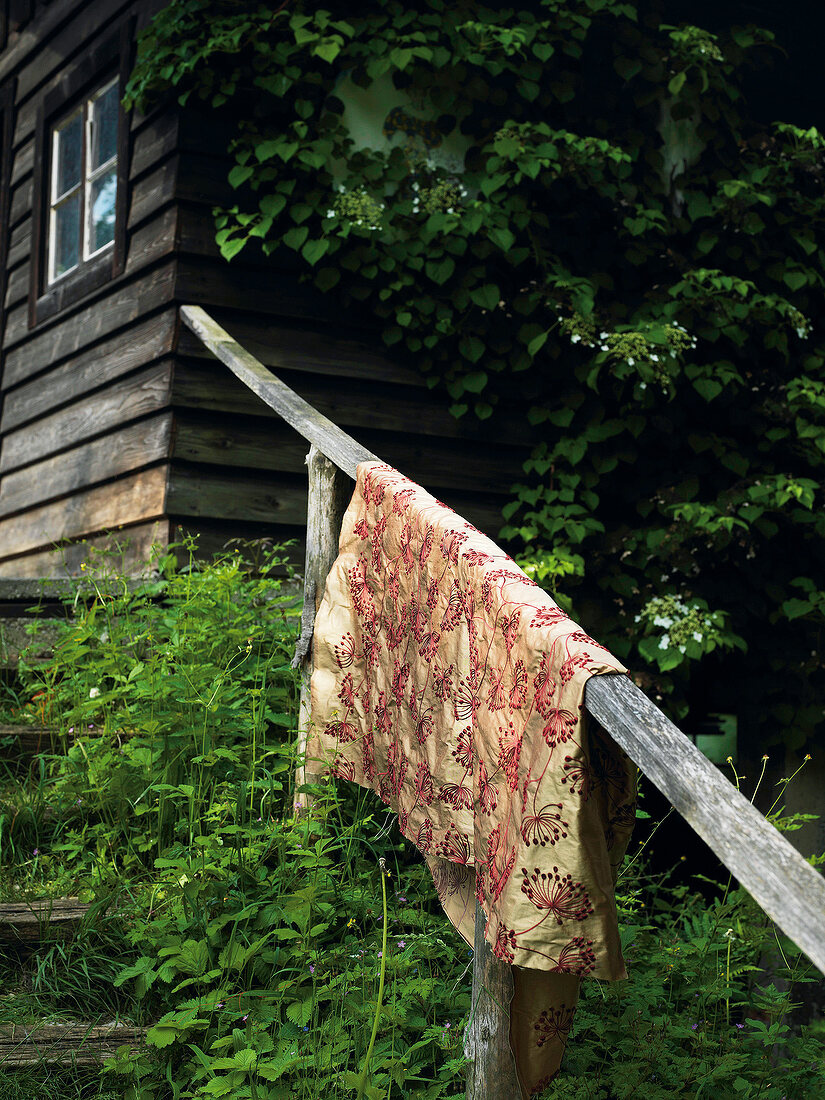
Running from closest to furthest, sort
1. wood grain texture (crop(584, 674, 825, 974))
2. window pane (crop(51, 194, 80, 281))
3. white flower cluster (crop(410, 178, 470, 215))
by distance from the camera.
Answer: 1. wood grain texture (crop(584, 674, 825, 974))
2. white flower cluster (crop(410, 178, 470, 215))
3. window pane (crop(51, 194, 80, 281))

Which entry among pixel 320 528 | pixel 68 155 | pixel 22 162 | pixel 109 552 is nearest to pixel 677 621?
pixel 320 528

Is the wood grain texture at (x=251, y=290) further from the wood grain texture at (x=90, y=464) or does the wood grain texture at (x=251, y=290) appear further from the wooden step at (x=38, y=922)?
the wooden step at (x=38, y=922)

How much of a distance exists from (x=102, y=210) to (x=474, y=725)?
413 centimetres

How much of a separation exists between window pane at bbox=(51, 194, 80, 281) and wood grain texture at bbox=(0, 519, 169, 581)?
4.96ft

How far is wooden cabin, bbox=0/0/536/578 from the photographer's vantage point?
413 centimetres

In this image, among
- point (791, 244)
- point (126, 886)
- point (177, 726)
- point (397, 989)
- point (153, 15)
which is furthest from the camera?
point (791, 244)

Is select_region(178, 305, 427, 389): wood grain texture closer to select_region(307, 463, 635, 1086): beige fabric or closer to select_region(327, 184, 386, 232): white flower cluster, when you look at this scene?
select_region(327, 184, 386, 232): white flower cluster

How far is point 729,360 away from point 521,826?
146 inches

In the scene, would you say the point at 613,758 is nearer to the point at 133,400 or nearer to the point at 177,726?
the point at 177,726

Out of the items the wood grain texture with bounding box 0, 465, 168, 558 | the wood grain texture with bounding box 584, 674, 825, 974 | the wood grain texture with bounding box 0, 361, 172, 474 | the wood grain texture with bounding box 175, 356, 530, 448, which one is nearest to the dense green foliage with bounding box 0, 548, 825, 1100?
the wood grain texture with bounding box 584, 674, 825, 974

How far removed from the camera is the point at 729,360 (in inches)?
187

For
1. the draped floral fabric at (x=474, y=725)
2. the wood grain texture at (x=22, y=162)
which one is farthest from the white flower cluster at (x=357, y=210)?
the wood grain texture at (x=22, y=162)

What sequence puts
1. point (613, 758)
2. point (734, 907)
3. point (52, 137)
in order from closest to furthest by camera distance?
point (613, 758), point (734, 907), point (52, 137)

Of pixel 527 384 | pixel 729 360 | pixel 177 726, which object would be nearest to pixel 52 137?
pixel 527 384
